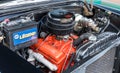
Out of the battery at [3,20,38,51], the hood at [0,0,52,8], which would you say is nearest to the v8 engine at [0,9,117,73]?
the battery at [3,20,38,51]

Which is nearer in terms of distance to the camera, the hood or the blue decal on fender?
the blue decal on fender

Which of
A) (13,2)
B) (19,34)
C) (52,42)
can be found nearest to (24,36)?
(19,34)

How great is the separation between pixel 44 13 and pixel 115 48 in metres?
0.64

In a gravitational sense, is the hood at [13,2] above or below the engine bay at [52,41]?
above

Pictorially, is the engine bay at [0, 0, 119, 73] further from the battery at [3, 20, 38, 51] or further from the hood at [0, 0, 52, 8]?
the hood at [0, 0, 52, 8]

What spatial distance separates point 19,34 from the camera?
1.28m

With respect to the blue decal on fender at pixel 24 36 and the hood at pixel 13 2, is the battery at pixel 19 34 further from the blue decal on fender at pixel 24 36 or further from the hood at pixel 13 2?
the hood at pixel 13 2

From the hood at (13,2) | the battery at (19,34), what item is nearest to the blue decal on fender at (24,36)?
the battery at (19,34)

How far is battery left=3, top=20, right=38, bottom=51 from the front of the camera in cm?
125

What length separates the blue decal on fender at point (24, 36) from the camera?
1.27 metres

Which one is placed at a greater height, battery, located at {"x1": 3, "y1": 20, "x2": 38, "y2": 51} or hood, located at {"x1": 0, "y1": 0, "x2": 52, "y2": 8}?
hood, located at {"x1": 0, "y1": 0, "x2": 52, "y2": 8}

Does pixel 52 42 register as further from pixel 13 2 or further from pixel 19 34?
pixel 13 2

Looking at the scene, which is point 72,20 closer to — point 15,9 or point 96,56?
point 96,56

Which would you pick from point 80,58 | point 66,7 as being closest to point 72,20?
point 80,58
